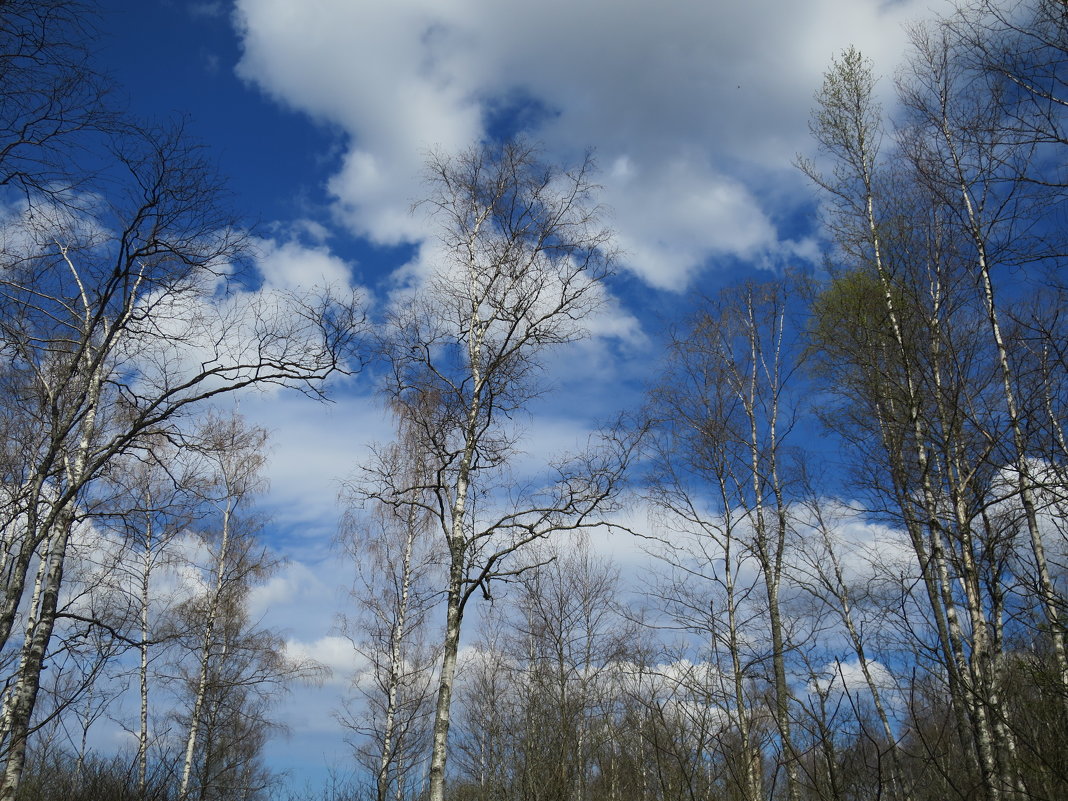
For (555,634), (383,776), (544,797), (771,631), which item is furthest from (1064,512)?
(555,634)

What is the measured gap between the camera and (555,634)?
20.4m

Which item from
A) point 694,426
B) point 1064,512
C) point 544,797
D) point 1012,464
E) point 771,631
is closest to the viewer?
point 1064,512

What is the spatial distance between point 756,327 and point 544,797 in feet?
31.3

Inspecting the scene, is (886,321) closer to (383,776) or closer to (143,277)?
(143,277)

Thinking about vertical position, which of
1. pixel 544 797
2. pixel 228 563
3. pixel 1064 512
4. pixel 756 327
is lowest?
pixel 544 797

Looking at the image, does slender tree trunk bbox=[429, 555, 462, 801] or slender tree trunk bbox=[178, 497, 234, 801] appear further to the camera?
slender tree trunk bbox=[178, 497, 234, 801]

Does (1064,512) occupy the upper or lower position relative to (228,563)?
lower

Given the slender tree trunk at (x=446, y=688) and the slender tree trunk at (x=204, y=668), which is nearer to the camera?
the slender tree trunk at (x=446, y=688)

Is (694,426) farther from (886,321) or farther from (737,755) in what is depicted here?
(737,755)

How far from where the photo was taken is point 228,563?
62.4ft

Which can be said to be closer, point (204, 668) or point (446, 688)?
point (446, 688)

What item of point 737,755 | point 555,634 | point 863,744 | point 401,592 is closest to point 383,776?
point 401,592

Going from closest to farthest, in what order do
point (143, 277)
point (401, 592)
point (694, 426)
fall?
point (143, 277) < point (694, 426) < point (401, 592)

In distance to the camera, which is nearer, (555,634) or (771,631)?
(771,631)
